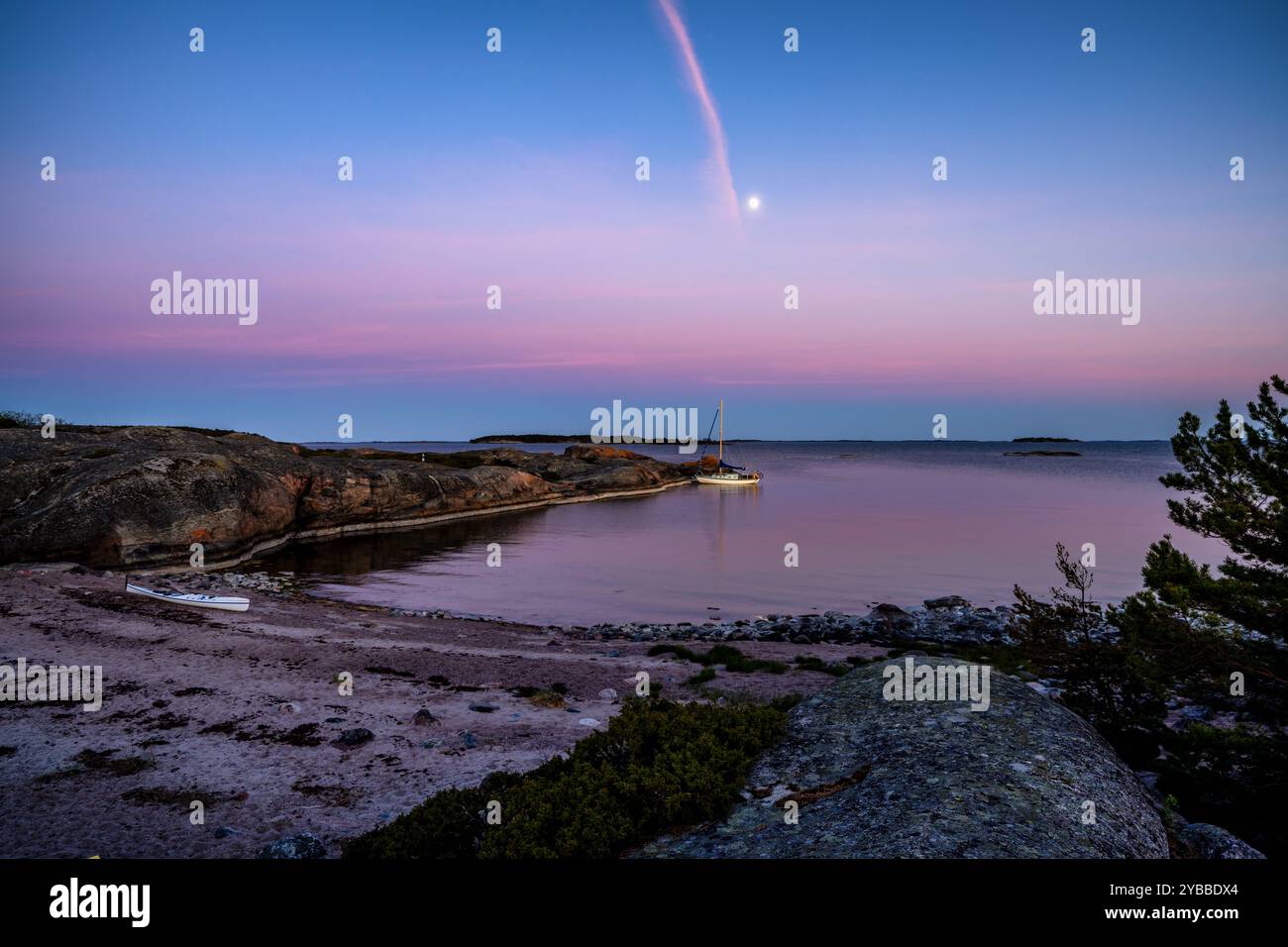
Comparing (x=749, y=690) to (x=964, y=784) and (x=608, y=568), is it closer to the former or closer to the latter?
(x=964, y=784)

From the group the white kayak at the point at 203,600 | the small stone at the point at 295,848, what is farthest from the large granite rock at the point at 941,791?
the white kayak at the point at 203,600

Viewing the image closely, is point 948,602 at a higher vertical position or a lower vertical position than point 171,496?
lower

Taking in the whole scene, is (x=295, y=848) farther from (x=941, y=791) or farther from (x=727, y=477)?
(x=727, y=477)

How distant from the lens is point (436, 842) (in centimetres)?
708

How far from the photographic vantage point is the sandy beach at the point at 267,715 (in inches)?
358

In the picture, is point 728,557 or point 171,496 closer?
point 171,496

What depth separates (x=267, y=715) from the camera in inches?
531

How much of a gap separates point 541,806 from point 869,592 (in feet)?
94.4

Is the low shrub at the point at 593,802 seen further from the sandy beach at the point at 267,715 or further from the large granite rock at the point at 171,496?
the large granite rock at the point at 171,496

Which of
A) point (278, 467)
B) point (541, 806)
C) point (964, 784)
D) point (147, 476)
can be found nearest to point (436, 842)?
point (541, 806)

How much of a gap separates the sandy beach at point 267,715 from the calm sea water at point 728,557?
837 centimetres

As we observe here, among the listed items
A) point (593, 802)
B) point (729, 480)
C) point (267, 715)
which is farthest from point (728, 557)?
point (729, 480)

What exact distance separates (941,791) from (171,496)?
44089 millimetres

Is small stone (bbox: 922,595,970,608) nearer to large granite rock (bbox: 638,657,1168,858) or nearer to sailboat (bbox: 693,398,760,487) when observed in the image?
large granite rock (bbox: 638,657,1168,858)
